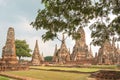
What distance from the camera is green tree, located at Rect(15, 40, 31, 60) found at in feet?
203

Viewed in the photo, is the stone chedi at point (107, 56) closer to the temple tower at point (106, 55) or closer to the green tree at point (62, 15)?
the temple tower at point (106, 55)

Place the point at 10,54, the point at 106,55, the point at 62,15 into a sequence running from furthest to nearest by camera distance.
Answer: the point at 106,55
the point at 10,54
the point at 62,15

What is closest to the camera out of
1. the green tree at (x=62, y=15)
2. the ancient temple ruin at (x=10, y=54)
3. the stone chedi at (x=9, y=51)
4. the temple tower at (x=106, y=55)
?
the green tree at (x=62, y=15)

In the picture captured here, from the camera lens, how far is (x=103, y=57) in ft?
145

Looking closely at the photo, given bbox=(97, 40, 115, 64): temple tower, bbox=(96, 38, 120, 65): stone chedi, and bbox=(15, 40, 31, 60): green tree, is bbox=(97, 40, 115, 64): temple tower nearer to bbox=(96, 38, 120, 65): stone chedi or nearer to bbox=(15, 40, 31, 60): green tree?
bbox=(96, 38, 120, 65): stone chedi

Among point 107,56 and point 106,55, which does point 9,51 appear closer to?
point 106,55

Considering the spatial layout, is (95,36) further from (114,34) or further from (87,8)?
(87,8)

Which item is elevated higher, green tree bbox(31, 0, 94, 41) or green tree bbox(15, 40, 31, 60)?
green tree bbox(15, 40, 31, 60)

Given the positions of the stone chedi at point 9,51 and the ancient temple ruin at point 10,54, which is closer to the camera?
the ancient temple ruin at point 10,54

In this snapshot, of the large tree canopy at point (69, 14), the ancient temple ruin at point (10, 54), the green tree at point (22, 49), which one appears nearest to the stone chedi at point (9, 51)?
the ancient temple ruin at point (10, 54)

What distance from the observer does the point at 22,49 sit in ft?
205

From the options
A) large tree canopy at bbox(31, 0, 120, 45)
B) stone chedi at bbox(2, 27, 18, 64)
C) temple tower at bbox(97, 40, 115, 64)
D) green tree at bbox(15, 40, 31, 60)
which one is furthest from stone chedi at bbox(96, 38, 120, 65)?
large tree canopy at bbox(31, 0, 120, 45)

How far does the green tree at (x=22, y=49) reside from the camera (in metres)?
62.0

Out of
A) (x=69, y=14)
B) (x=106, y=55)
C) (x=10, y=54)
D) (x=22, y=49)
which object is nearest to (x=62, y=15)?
(x=69, y=14)
